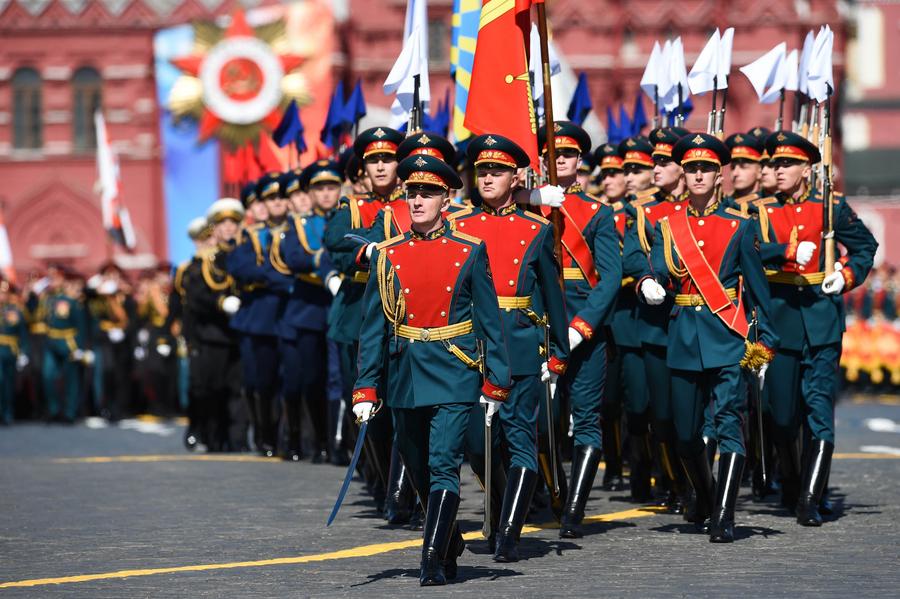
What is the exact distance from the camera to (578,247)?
11.6 m

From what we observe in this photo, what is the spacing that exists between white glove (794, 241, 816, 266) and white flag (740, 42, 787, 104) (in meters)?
2.53

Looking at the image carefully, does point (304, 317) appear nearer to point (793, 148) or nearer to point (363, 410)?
point (793, 148)

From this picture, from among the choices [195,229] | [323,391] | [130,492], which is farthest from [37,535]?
[195,229]

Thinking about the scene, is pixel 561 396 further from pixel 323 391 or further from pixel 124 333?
pixel 124 333

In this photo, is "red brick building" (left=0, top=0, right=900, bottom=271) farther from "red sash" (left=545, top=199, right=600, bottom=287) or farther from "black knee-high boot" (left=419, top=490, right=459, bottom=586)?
"black knee-high boot" (left=419, top=490, right=459, bottom=586)

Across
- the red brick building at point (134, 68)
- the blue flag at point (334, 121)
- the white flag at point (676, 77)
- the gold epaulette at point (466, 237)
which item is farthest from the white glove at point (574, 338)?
the red brick building at point (134, 68)

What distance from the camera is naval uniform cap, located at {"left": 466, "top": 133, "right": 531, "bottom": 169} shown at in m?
9.83

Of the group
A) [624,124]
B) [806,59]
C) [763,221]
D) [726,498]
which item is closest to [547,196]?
[726,498]

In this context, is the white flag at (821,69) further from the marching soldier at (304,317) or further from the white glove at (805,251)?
the marching soldier at (304,317)

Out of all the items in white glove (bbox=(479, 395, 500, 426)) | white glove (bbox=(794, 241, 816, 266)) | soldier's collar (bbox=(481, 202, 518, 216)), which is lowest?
white glove (bbox=(479, 395, 500, 426))

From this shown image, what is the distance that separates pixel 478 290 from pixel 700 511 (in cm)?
248

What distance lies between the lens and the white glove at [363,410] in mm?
8930

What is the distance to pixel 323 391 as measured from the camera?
15.8 metres

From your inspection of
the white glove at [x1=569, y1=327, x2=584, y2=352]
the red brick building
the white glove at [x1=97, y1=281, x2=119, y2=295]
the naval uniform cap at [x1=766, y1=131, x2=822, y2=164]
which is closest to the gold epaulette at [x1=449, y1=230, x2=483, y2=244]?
the white glove at [x1=569, y1=327, x2=584, y2=352]
